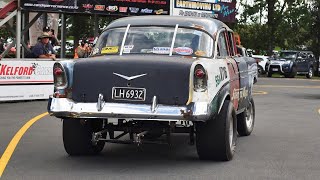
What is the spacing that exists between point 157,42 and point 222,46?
1111 mm

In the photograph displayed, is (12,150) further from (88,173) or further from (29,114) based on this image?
(29,114)

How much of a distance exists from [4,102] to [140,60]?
978 cm

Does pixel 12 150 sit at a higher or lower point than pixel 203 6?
lower

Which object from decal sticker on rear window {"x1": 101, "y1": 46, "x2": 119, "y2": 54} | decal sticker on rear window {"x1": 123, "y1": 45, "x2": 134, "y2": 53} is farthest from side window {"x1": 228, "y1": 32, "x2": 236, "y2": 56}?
decal sticker on rear window {"x1": 101, "y1": 46, "x2": 119, "y2": 54}

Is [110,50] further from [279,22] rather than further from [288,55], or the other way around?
[279,22]

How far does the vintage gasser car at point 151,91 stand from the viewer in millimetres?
7324

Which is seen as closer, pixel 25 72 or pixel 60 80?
pixel 60 80

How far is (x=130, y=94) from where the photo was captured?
739cm

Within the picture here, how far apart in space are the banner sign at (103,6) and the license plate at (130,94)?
16.5 m

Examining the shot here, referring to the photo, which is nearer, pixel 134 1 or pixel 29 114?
pixel 29 114

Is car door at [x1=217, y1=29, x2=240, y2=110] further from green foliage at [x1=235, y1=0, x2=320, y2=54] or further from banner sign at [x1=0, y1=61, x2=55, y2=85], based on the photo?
green foliage at [x1=235, y1=0, x2=320, y2=54]

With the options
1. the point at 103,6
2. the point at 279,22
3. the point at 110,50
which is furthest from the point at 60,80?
the point at 279,22

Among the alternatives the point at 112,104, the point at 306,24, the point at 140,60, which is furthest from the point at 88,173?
the point at 306,24

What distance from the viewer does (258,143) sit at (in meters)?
9.75
